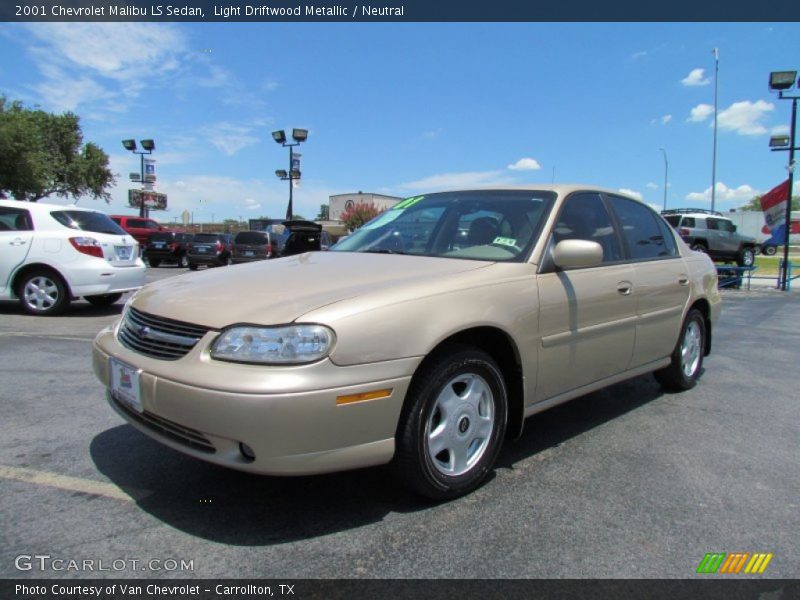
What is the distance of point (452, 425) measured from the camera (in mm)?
2660

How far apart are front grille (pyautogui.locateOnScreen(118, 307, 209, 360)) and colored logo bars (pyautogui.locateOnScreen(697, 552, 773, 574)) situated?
226cm

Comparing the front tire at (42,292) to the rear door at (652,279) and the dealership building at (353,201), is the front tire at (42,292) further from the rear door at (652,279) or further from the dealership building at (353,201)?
the dealership building at (353,201)

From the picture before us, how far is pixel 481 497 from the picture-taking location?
9.05 feet

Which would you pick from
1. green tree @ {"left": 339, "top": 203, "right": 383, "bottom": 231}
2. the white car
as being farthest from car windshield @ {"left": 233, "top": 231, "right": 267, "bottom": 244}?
green tree @ {"left": 339, "top": 203, "right": 383, "bottom": 231}

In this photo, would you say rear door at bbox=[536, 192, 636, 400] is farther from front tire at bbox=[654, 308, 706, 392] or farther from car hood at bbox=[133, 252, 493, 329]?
front tire at bbox=[654, 308, 706, 392]

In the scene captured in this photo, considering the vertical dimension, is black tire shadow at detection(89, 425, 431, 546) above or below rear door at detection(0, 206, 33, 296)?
below

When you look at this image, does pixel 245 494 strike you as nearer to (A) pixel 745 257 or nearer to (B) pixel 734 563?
(B) pixel 734 563

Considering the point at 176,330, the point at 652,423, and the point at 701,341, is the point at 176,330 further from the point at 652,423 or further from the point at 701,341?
the point at 701,341

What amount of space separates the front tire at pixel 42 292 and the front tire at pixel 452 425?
285 inches

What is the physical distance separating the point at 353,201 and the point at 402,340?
80.8 m

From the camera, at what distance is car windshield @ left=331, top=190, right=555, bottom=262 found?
130 inches

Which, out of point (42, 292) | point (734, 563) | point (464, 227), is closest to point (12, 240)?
point (42, 292)
